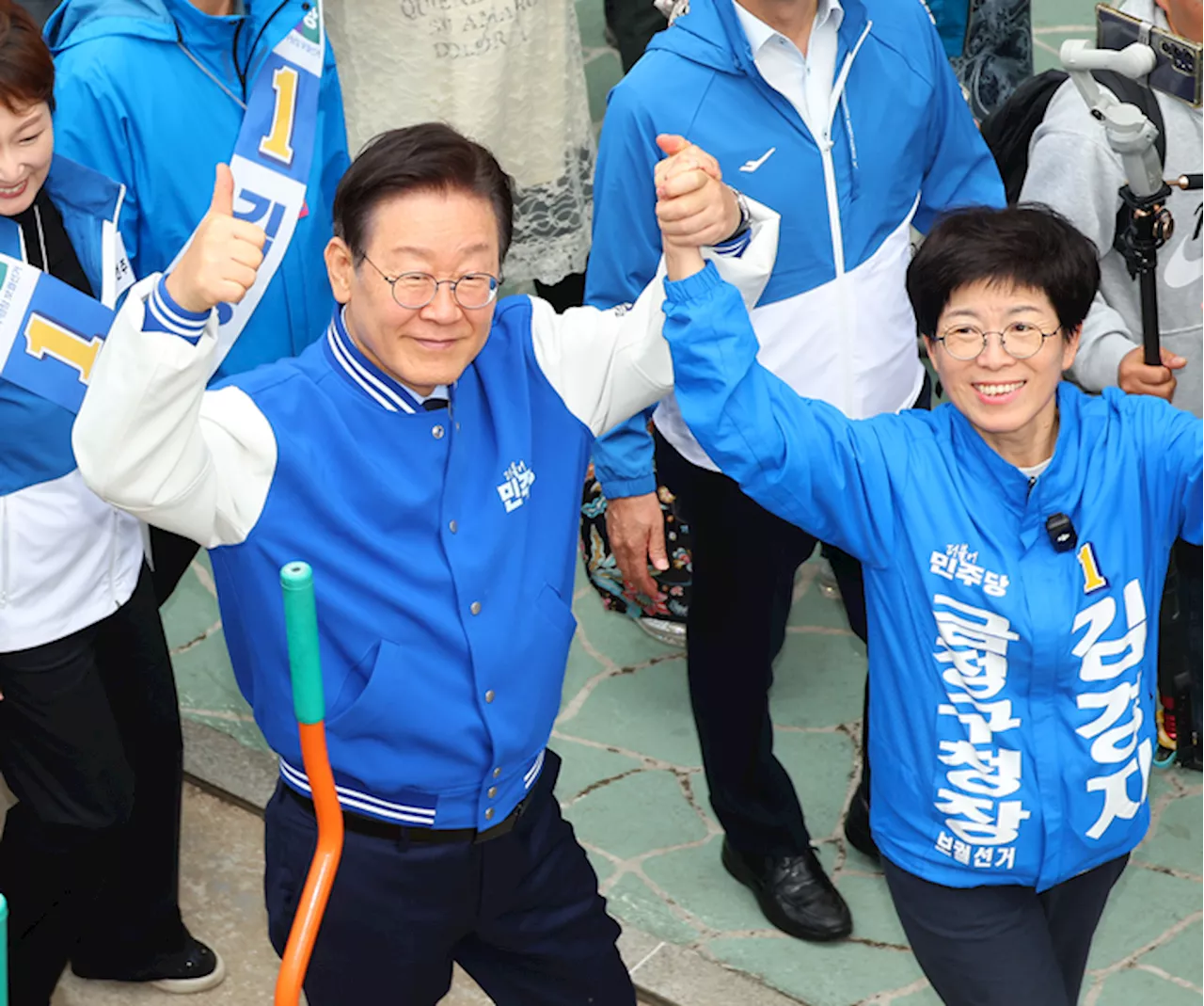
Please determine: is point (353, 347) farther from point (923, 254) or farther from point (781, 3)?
point (781, 3)

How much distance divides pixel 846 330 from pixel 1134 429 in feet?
2.83

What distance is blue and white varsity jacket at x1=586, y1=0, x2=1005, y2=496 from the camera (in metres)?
3.49

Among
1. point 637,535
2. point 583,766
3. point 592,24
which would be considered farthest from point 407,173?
point 592,24

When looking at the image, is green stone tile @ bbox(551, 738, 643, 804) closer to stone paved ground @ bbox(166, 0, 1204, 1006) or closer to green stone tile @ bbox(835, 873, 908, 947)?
stone paved ground @ bbox(166, 0, 1204, 1006)

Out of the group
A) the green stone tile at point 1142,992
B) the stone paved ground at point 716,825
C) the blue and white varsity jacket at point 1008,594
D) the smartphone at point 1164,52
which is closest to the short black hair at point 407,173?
the blue and white varsity jacket at point 1008,594

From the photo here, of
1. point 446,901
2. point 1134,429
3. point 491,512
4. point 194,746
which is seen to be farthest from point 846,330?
point 194,746

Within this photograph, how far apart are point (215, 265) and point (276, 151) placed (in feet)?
4.47

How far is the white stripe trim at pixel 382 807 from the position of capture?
2875 millimetres

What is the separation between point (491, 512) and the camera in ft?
9.30

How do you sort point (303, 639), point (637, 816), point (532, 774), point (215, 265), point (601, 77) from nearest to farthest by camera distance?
point (303, 639), point (215, 265), point (532, 774), point (637, 816), point (601, 77)

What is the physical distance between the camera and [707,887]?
4.38 m

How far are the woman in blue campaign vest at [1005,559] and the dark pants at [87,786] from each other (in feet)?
4.50

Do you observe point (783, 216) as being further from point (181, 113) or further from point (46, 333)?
point (46, 333)

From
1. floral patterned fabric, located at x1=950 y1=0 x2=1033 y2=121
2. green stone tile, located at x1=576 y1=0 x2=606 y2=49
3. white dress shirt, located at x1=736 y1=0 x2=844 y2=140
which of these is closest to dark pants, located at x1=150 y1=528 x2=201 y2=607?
white dress shirt, located at x1=736 y1=0 x2=844 y2=140
